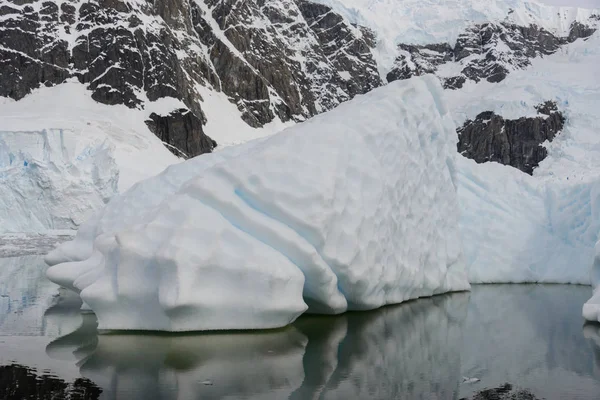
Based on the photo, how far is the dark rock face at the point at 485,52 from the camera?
105188 millimetres

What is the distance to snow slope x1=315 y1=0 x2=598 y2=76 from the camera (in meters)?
109

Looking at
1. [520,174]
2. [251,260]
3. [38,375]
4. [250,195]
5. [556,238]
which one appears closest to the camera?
[38,375]

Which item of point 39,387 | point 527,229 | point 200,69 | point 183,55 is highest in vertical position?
point 183,55

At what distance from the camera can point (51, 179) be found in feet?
90.3

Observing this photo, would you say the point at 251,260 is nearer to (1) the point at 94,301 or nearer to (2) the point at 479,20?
(1) the point at 94,301

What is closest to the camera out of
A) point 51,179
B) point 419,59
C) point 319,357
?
point 319,357

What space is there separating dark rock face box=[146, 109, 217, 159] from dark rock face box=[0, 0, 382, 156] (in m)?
0.19

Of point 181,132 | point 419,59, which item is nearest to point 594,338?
point 181,132

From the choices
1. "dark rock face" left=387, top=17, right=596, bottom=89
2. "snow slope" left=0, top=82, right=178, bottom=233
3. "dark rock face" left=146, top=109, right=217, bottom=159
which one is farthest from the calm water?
"dark rock face" left=387, top=17, right=596, bottom=89

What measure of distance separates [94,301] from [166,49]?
56.5 m

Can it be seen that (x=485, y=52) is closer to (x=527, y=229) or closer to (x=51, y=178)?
(x=51, y=178)

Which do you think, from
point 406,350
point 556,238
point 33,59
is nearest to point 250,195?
point 406,350

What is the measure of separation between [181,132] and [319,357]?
53.5m

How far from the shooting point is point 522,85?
80.4 meters
